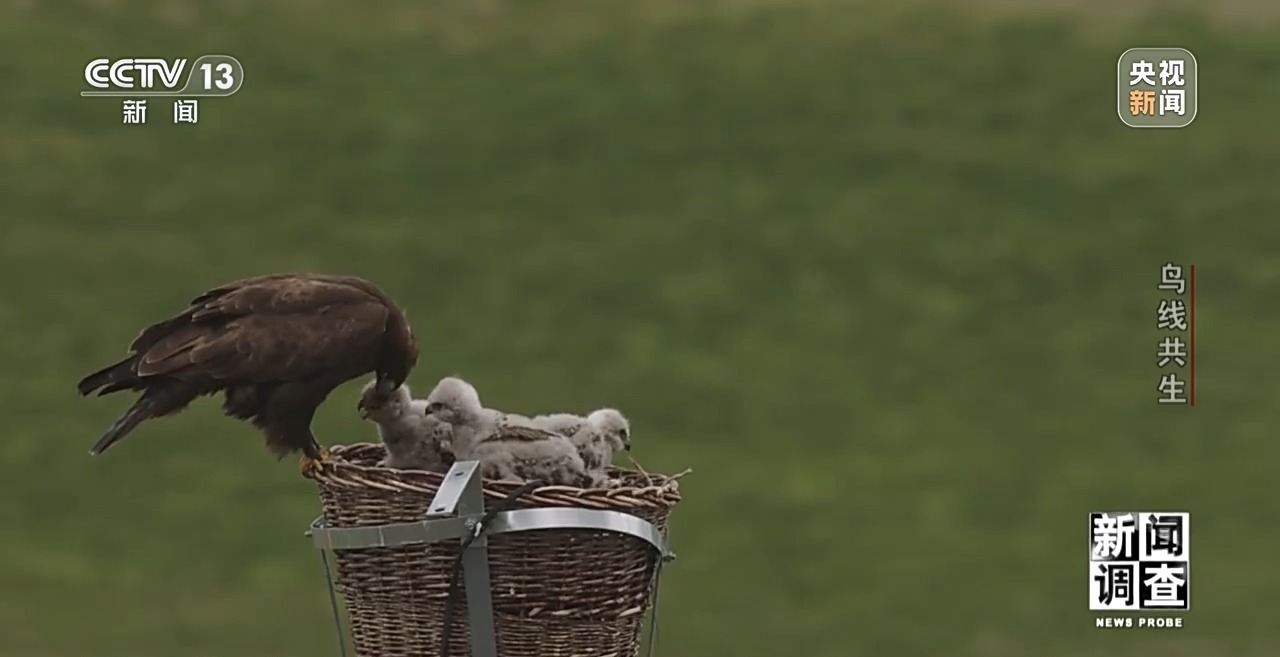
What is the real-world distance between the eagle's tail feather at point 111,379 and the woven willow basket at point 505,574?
0.48 metres

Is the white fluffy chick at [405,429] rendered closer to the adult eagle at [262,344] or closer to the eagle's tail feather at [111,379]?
the adult eagle at [262,344]

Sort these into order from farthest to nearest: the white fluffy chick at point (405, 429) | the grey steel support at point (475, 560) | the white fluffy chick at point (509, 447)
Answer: the white fluffy chick at point (405, 429), the white fluffy chick at point (509, 447), the grey steel support at point (475, 560)

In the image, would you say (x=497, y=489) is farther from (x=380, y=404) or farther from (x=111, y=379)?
(x=111, y=379)

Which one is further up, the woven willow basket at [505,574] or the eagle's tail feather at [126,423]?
the eagle's tail feather at [126,423]

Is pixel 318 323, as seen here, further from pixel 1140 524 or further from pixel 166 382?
pixel 1140 524

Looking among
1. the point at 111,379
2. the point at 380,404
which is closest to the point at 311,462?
the point at 380,404

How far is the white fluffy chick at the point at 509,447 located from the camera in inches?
108

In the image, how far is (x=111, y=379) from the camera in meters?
2.98

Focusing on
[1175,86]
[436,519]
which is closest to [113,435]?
[436,519]

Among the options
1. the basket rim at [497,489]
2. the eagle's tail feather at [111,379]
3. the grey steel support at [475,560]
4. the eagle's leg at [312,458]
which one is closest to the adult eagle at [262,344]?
the eagle's tail feather at [111,379]

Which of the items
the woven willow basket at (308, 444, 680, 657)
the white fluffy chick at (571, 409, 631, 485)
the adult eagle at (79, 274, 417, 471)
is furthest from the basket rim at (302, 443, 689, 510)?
the adult eagle at (79, 274, 417, 471)

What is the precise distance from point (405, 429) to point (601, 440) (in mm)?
342

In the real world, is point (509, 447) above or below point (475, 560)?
above

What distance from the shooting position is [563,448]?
9.12ft
